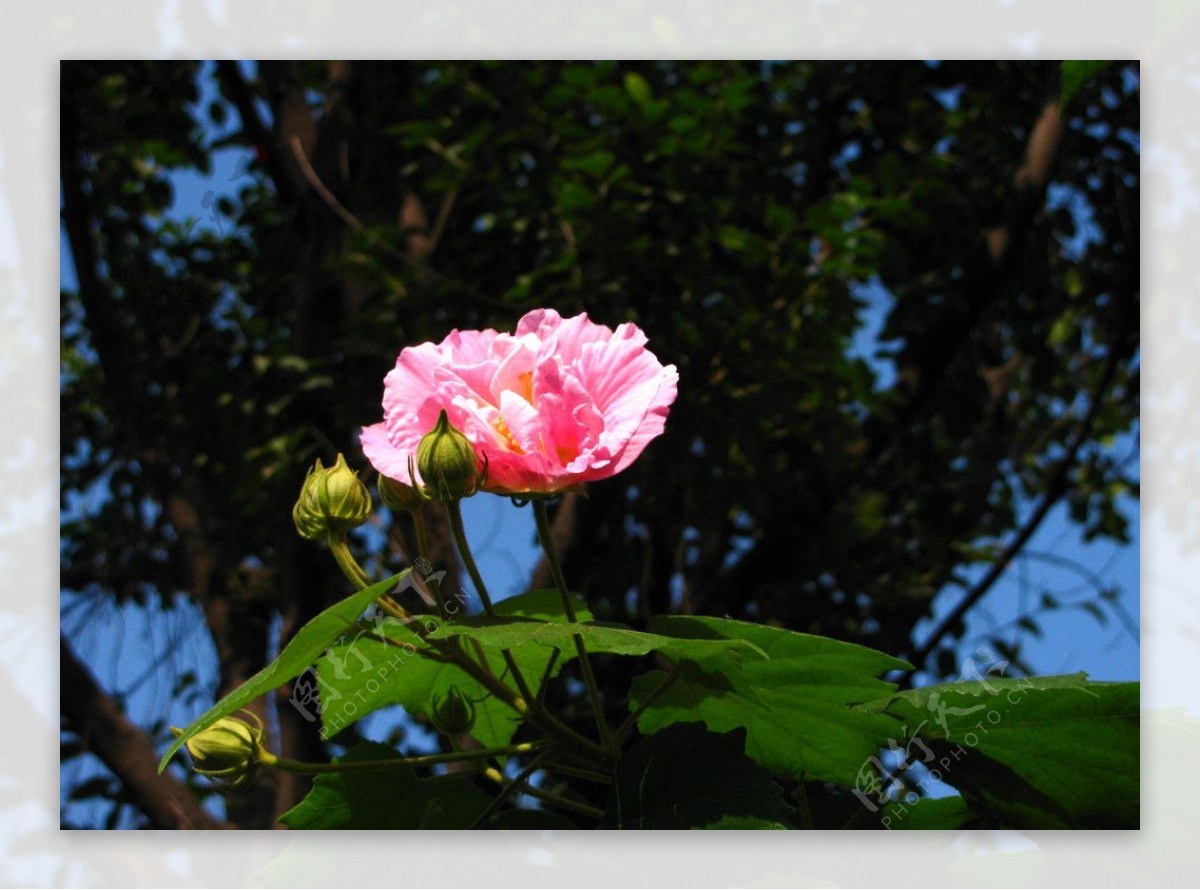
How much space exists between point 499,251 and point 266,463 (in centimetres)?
46

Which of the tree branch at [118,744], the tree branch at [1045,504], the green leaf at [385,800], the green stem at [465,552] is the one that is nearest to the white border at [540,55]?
the green leaf at [385,800]

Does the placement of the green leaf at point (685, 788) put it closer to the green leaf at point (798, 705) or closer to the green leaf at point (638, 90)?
the green leaf at point (798, 705)

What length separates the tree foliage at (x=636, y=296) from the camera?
5.52 ft

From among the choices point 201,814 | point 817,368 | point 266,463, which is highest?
point 817,368

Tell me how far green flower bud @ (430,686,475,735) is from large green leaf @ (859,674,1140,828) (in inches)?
6.4

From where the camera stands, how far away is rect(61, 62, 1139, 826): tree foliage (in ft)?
5.52

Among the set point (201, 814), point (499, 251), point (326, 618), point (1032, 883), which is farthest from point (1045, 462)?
point (326, 618)

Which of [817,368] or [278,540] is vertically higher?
[817,368]

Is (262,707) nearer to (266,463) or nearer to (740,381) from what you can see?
(266,463)

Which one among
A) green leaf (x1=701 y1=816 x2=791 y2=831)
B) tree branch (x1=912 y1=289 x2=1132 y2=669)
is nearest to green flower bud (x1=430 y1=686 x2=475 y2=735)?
green leaf (x1=701 y1=816 x2=791 y2=831)

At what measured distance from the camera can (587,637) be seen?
42 cm

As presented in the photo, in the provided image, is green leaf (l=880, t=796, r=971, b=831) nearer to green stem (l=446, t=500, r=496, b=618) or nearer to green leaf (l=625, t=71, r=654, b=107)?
green stem (l=446, t=500, r=496, b=618)

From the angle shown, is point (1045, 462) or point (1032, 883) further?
point (1045, 462)

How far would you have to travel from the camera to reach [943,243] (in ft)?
6.17
